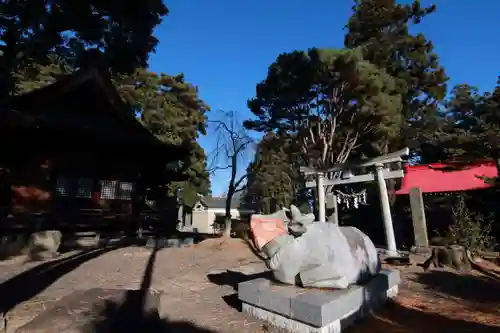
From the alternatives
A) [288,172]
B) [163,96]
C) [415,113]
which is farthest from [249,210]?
[415,113]

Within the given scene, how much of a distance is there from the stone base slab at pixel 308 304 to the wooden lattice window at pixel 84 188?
1026 cm

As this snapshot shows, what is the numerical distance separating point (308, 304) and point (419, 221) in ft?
29.3

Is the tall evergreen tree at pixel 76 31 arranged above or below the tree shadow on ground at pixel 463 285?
above

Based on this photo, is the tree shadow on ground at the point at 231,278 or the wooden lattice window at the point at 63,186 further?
the wooden lattice window at the point at 63,186

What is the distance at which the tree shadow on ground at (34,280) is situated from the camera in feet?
15.5

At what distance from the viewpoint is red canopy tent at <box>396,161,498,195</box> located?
14867mm

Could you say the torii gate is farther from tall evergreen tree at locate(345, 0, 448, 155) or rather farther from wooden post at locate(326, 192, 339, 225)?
tall evergreen tree at locate(345, 0, 448, 155)

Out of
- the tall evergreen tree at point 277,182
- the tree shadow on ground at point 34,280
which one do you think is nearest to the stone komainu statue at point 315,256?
the tree shadow on ground at point 34,280

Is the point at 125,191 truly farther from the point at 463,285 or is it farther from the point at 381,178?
the point at 463,285

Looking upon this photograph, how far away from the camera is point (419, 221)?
1094 cm

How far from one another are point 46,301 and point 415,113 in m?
19.9

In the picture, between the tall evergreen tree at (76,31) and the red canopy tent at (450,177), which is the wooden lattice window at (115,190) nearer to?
the tall evergreen tree at (76,31)

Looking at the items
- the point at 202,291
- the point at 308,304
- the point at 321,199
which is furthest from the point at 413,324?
the point at 321,199

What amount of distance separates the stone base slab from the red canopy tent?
1231cm
